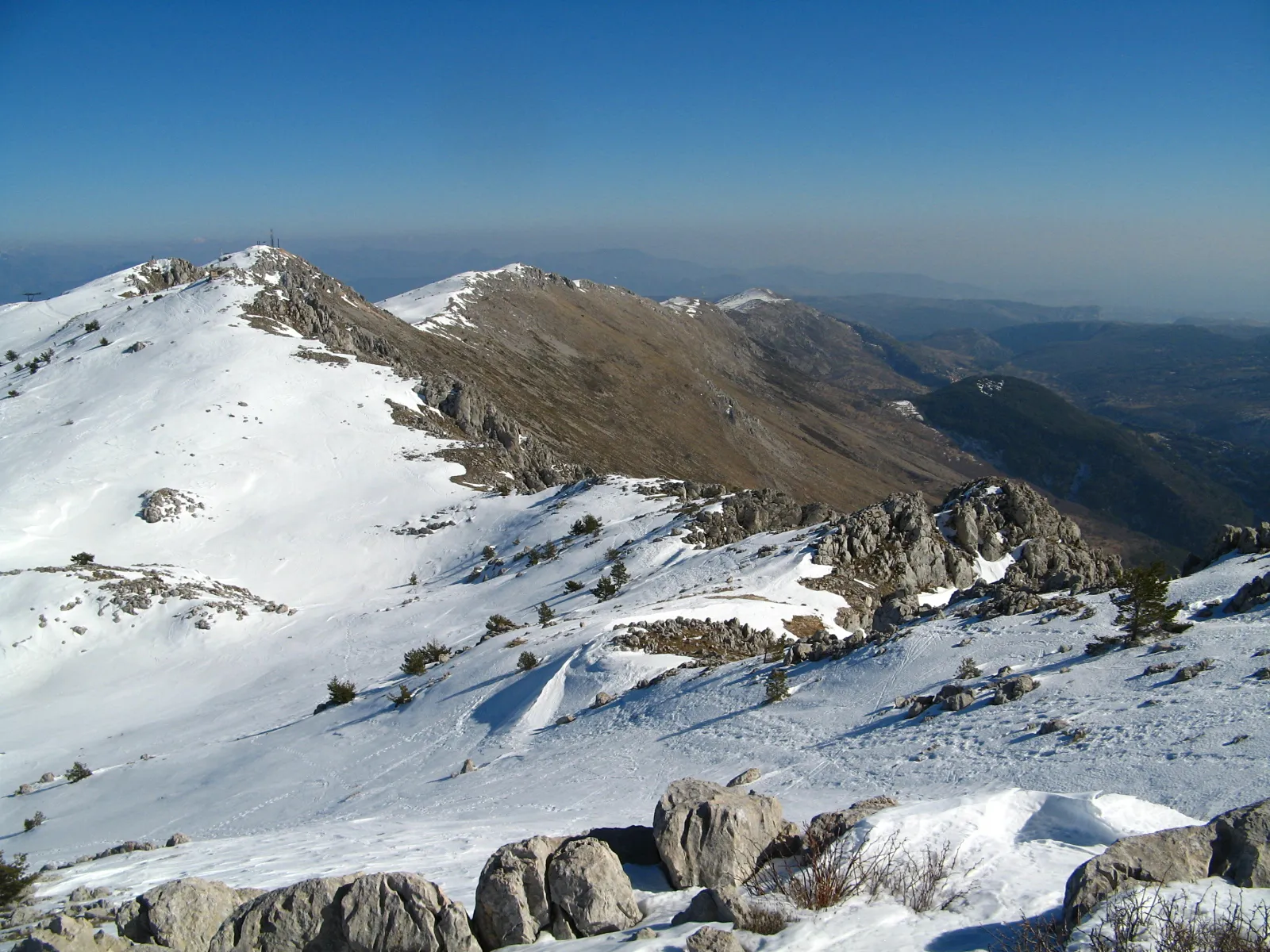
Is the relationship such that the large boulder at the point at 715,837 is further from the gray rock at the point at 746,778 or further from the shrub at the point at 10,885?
the shrub at the point at 10,885

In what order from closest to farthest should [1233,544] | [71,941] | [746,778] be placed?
[71,941] → [746,778] → [1233,544]

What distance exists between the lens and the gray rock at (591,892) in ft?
18.2

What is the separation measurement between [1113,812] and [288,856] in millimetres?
9332

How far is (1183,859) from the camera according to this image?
487 centimetres

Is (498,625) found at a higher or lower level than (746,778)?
lower

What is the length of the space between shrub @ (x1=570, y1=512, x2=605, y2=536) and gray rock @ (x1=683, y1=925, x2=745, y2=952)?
23.7 metres

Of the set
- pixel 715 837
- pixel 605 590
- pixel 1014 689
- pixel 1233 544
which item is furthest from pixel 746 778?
pixel 1233 544

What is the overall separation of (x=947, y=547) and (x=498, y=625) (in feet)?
48.7

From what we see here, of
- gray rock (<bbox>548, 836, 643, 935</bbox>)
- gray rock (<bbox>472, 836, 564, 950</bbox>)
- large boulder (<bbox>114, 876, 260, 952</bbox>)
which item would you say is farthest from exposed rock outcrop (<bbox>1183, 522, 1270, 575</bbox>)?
large boulder (<bbox>114, 876, 260, 952</bbox>)

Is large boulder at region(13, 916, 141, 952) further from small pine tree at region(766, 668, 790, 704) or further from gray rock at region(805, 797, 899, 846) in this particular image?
small pine tree at region(766, 668, 790, 704)

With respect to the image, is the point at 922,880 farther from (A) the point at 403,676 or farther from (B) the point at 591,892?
(A) the point at 403,676

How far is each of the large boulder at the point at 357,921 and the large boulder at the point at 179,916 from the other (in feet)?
0.96

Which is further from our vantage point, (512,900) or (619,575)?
(619,575)

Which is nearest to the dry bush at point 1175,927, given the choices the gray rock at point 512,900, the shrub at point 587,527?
the gray rock at point 512,900
